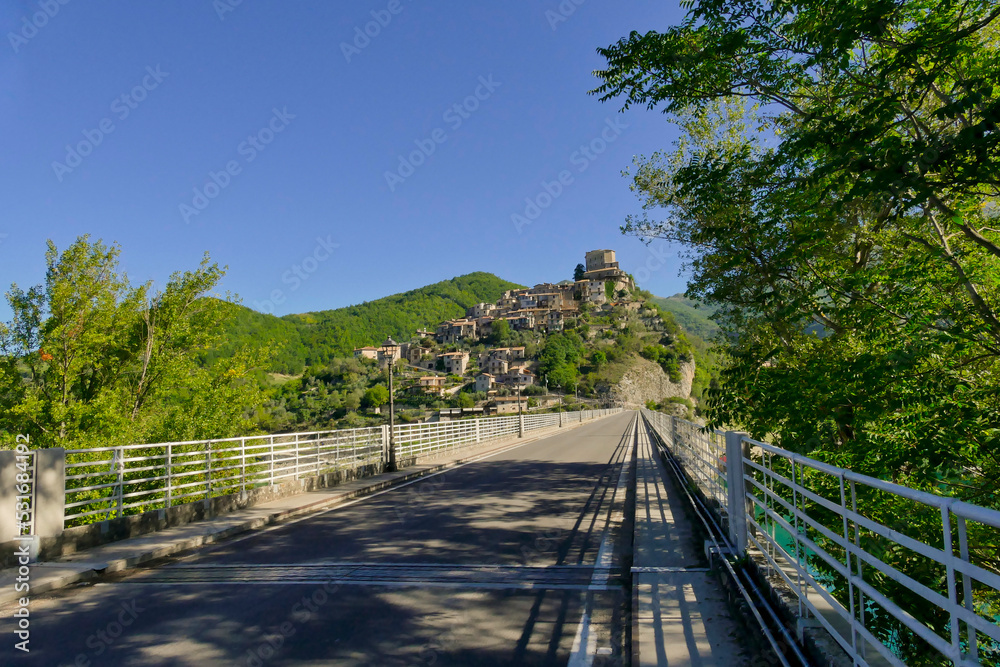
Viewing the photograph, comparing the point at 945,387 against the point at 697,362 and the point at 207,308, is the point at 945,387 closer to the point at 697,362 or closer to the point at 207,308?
the point at 207,308

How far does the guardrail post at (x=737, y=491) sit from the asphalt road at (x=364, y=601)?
4.30 ft

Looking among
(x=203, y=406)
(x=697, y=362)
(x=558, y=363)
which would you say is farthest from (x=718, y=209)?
(x=697, y=362)

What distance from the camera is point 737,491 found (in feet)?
19.8

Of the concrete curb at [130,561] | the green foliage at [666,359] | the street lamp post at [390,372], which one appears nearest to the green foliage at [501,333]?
the green foliage at [666,359]

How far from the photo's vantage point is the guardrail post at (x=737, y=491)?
19.4 ft

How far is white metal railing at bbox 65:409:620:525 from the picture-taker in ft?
30.3

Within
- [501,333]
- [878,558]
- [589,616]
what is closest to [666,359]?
[501,333]

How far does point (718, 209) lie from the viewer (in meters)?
9.95

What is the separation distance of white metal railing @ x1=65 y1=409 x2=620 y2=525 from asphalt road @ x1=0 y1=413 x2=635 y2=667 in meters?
1.99

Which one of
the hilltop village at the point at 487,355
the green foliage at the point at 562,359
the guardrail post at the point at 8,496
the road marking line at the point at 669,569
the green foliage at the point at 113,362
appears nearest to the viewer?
the road marking line at the point at 669,569

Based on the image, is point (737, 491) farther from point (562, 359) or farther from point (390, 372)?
point (562, 359)

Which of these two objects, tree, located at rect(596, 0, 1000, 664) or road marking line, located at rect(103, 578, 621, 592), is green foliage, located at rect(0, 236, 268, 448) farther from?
tree, located at rect(596, 0, 1000, 664)

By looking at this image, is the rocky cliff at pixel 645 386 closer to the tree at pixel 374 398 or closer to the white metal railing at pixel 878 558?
the tree at pixel 374 398

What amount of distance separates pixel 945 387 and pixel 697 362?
17896 cm
